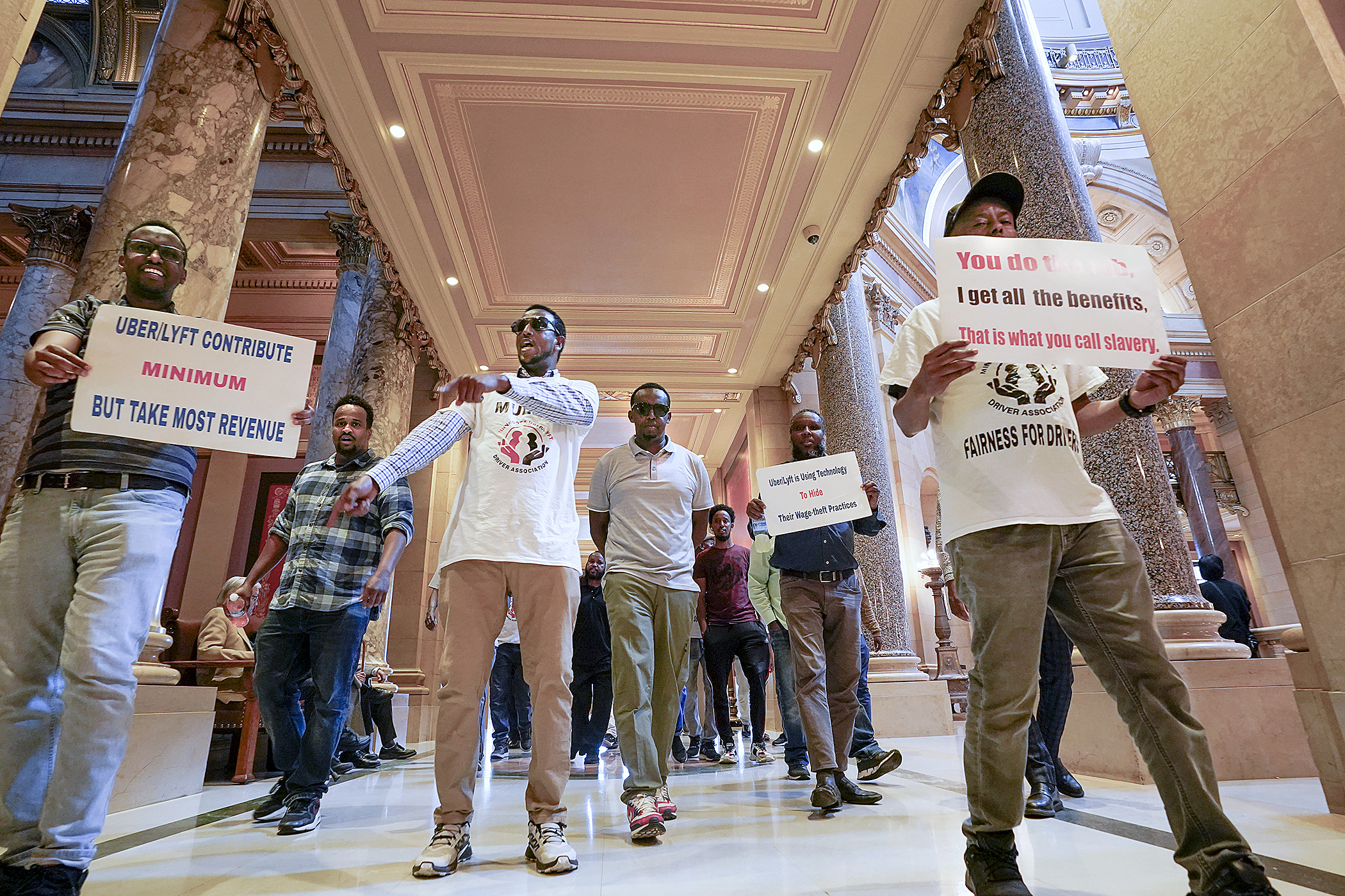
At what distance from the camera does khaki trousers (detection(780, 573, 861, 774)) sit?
11.2 ft

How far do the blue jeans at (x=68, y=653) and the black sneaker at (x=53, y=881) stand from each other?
0.07ft

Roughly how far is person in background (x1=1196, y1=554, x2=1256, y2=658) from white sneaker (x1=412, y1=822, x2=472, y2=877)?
6.83m

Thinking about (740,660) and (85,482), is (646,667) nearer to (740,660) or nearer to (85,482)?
(85,482)

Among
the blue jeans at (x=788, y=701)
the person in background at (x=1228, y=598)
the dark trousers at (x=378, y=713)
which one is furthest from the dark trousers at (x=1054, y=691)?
the dark trousers at (x=378, y=713)

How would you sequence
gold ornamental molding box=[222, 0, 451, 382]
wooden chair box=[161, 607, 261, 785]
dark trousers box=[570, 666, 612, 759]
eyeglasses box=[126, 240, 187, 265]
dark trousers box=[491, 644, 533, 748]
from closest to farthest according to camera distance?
eyeglasses box=[126, 240, 187, 265]
gold ornamental molding box=[222, 0, 451, 382]
wooden chair box=[161, 607, 261, 785]
dark trousers box=[570, 666, 612, 759]
dark trousers box=[491, 644, 533, 748]

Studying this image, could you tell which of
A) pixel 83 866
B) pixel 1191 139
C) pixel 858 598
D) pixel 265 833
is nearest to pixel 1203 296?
pixel 1191 139

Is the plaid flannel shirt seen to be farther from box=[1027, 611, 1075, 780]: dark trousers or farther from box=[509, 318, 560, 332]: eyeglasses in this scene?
box=[1027, 611, 1075, 780]: dark trousers

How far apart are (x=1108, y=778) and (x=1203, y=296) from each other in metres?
2.48

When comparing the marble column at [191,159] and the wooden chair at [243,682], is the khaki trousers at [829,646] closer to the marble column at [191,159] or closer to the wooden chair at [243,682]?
the wooden chair at [243,682]

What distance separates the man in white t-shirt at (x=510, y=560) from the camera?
239cm

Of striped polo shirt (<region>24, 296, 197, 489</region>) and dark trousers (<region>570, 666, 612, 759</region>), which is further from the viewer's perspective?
dark trousers (<region>570, 666, 612, 759</region>)

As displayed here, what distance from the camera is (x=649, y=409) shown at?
344 cm

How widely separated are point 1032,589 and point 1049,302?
80 centimetres

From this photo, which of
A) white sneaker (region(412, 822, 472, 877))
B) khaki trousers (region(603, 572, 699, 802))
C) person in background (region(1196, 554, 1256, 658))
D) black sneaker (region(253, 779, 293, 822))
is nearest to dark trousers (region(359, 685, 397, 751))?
black sneaker (region(253, 779, 293, 822))
